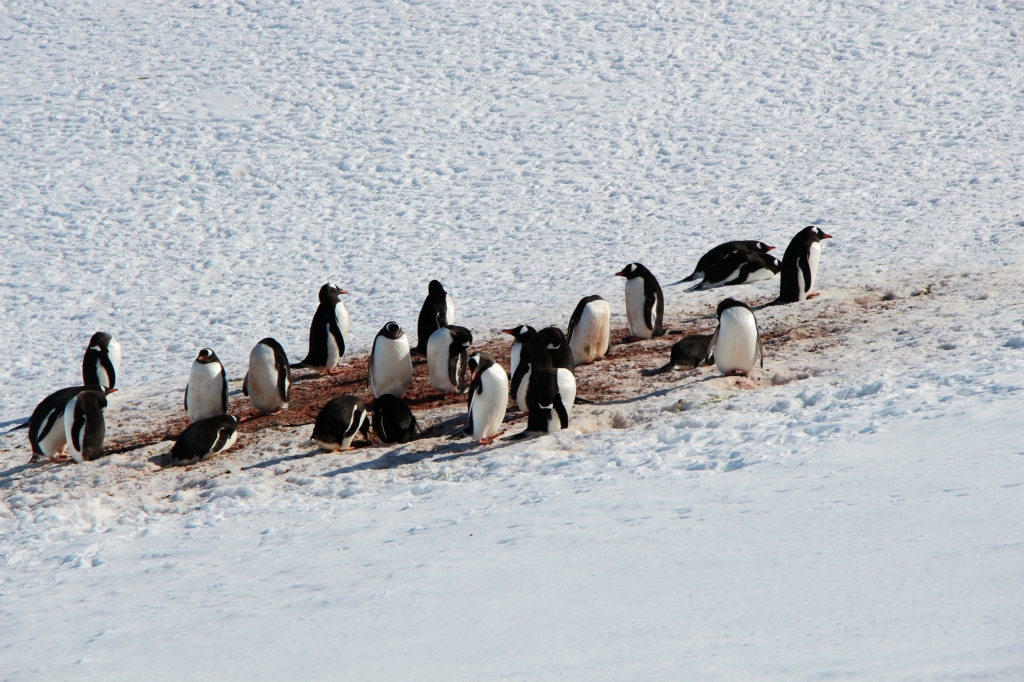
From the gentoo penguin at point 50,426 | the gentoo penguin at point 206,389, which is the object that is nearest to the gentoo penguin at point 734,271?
the gentoo penguin at point 206,389

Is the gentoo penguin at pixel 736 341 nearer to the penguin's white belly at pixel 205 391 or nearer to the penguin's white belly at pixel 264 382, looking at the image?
the penguin's white belly at pixel 264 382

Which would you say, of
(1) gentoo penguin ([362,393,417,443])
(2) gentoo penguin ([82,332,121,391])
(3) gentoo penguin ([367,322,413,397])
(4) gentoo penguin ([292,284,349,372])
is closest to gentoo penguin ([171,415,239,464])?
(1) gentoo penguin ([362,393,417,443])

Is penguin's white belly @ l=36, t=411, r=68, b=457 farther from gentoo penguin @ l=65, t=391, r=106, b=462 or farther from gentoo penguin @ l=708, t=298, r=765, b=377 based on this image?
gentoo penguin @ l=708, t=298, r=765, b=377

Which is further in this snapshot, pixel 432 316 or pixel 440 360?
pixel 432 316

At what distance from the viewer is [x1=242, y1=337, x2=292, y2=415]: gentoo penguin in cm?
696

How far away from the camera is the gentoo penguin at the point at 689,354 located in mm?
6973

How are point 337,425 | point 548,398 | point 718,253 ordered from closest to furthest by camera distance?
point 548,398 → point 337,425 → point 718,253

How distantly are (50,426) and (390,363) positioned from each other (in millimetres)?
2248

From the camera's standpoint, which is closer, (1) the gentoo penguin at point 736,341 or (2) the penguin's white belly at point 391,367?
(1) the gentoo penguin at point 736,341

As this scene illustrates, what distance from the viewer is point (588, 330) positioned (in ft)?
24.9

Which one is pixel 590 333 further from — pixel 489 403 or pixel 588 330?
pixel 489 403

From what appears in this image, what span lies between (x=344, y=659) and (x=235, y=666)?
409 mm

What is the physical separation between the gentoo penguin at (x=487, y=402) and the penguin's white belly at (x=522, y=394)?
0.27 m

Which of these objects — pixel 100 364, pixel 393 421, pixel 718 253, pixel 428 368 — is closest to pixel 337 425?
pixel 393 421
